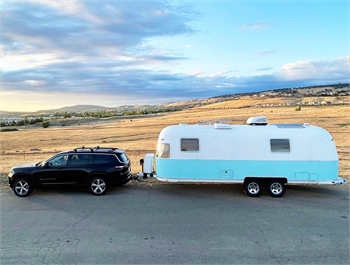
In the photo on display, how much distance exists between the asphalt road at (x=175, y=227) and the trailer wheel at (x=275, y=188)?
27cm

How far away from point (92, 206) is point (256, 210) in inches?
191

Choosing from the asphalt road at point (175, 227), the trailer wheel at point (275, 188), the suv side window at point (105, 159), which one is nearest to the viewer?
the asphalt road at point (175, 227)

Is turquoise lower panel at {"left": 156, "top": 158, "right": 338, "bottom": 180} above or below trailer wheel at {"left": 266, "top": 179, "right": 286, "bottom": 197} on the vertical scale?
above

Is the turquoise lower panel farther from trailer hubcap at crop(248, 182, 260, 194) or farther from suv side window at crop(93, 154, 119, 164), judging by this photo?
suv side window at crop(93, 154, 119, 164)

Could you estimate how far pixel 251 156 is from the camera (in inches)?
399

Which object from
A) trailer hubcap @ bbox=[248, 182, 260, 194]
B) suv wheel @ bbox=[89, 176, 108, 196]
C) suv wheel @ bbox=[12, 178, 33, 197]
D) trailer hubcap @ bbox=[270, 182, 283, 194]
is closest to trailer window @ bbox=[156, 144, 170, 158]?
suv wheel @ bbox=[89, 176, 108, 196]

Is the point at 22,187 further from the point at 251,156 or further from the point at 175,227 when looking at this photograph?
the point at 251,156

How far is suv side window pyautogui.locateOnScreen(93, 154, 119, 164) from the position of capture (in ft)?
34.5

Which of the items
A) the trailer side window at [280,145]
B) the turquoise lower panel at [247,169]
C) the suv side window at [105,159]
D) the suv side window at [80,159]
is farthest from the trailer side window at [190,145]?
the suv side window at [80,159]

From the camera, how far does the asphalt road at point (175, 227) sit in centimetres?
601

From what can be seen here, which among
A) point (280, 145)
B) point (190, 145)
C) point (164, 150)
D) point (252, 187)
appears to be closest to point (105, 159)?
point (164, 150)

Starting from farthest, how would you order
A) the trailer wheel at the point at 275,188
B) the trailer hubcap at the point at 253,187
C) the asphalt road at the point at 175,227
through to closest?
1. the trailer hubcap at the point at 253,187
2. the trailer wheel at the point at 275,188
3. the asphalt road at the point at 175,227

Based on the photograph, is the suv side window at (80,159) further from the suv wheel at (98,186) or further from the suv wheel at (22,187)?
the suv wheel at (22,187)

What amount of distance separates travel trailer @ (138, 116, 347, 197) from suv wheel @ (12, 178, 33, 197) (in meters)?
4.45
